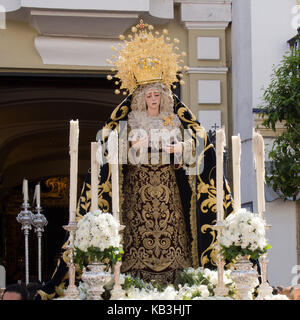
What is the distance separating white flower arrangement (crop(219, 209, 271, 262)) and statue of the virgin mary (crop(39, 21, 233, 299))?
835 mm

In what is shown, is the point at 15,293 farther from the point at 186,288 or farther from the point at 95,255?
the point at 186,288

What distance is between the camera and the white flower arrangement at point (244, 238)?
3.50 metres

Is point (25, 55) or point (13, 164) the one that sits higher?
point (25, 55)

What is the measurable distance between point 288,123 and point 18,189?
7719 millimetres

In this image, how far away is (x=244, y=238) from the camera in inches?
138

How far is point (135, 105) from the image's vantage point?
4.70m

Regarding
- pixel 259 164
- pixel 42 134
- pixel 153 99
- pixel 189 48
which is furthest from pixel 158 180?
pixel 42 134

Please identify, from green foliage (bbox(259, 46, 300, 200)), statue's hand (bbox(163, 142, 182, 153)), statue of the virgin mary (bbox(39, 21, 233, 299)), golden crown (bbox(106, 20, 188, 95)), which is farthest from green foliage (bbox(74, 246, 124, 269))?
green foliage (bbox(259, 46, 300, 200))

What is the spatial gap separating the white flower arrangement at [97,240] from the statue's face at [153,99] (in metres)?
1.23

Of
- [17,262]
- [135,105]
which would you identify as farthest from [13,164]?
[135,105]

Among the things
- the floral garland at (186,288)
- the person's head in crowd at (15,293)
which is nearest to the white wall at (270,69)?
the floral garland at (186,288)

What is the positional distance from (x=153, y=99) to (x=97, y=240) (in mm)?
1408
